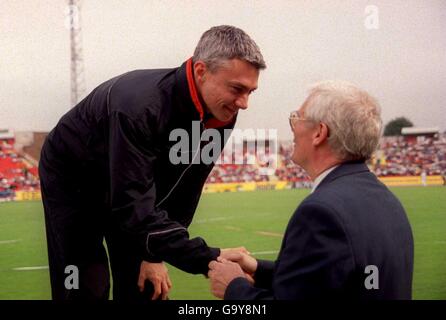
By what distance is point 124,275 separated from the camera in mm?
2584

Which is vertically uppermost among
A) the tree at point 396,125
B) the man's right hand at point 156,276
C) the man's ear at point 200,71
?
the man's ear at point 200,71

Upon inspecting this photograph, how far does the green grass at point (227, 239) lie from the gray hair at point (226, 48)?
3030mm

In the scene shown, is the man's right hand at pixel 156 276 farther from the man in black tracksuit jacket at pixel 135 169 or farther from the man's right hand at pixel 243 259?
the man's right hand at pixel 243 259

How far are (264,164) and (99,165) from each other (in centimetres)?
2478

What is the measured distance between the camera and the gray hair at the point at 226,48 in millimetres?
2111

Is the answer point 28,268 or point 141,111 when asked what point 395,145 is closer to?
point 28,268

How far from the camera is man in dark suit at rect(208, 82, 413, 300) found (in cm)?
153

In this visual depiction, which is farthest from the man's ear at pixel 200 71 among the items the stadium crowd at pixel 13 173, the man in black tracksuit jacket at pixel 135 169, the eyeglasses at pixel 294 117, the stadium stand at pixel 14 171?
the stadium crowd at pixel 13 173

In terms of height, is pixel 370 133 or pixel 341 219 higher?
pixel 370 133

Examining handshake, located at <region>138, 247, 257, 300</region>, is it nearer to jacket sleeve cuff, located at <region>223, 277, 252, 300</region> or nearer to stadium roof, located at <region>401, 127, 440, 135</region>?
jacket sleeve cuff, located at <region>223, 277, 252, 300</region>

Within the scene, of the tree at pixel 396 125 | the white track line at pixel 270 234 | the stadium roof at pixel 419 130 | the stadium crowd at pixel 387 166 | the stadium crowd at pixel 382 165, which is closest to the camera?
the white track line at pixel 270 234

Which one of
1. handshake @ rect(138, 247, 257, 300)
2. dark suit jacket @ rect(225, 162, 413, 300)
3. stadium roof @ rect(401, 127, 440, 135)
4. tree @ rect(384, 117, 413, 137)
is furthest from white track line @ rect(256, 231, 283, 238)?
tree @ rect(384, 117, 413, 137)
